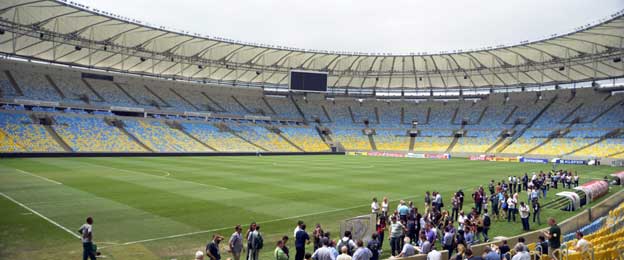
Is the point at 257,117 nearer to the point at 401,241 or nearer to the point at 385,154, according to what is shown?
the point at 385,154

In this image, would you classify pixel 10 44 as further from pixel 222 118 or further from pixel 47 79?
pixel 222 118

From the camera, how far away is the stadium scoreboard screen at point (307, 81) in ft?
220

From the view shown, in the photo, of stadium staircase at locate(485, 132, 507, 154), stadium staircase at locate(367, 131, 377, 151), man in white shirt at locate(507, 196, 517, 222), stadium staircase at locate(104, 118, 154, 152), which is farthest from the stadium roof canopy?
man in white shirt at locate(507, 196, 517, 222)

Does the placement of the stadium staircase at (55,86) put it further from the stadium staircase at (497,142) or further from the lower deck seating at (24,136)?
the stadium staircase at (497,142)

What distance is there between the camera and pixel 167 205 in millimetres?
16922

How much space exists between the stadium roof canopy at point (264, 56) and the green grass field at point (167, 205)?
64.3 ft

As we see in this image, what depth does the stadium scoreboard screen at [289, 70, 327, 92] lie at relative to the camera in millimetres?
66938

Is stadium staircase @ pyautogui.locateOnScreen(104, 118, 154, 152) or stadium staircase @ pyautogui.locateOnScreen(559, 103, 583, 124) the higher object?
stadium staircase @ pyautogui.locateOnScreen(559, 103, 583, 124)

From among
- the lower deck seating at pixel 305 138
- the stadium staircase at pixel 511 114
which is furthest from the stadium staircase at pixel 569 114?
the lower deck seating at pixel 305 138

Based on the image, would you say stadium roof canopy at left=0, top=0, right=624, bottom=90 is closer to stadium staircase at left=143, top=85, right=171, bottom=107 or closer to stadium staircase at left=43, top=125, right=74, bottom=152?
stadium staircase at left=143, top=85, right=171, bottom=107

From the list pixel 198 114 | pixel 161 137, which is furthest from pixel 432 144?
pixel 161 137

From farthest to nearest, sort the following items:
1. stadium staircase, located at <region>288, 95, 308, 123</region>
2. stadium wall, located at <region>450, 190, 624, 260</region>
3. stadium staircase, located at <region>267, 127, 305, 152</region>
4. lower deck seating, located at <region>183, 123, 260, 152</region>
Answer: stadium staircase, located at <region>288, 95, 308, 123</region> < stadium staircase, located at <region>267, 127, 305, 152</region> < lower deck seating, located at <region>183, 123, 260, 152</region> < stadium wall, located at <region>450, 190, 624, 260</region>

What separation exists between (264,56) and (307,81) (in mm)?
10023

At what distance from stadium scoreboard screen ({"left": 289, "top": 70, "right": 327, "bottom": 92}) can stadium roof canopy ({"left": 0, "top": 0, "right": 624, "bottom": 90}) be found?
1631 mm
